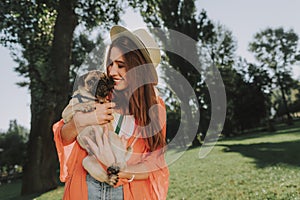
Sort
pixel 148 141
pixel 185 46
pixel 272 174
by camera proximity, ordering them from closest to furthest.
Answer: pixel 148 141, pixel 185 46, pixel 272 174

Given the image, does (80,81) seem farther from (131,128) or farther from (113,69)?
(131,128)

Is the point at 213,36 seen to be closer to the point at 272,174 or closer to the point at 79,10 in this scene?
the point at 79,10

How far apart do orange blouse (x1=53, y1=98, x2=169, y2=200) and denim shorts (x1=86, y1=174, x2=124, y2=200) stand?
29mm

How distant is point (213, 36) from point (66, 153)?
103ft

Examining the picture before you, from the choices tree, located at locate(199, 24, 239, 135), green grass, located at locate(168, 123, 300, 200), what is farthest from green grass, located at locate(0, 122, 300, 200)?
tree, located at locate(199, 24, 239, 135)

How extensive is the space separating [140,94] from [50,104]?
9.04m

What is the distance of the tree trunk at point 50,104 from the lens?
1016 cm

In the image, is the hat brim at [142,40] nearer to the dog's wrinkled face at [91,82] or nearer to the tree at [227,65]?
the dog's wrinkled face at [91,82]

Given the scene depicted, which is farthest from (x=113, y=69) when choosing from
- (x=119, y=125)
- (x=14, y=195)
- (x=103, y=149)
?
(x=14, y=195)

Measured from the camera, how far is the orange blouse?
5.58ft

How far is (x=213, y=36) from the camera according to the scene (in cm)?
3156

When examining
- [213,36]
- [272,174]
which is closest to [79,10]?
[272,174]

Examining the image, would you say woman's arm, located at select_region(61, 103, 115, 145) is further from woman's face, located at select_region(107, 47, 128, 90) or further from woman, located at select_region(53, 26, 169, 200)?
woman's face, located at select_region(107, 47, 128, 90)

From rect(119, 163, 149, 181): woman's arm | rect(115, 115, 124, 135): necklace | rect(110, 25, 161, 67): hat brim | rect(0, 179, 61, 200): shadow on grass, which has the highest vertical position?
rect(110, 25, 161, 67): hat brim
